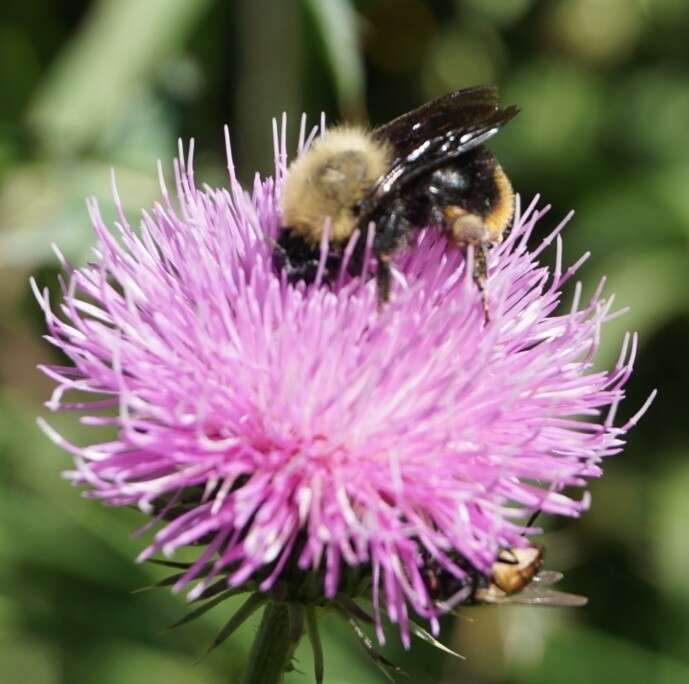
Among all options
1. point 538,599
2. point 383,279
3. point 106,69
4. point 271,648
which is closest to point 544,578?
point 538,599

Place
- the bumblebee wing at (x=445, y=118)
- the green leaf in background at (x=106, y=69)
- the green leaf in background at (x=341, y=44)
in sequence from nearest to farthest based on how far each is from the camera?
the bumblebee wing at (x=445, y=118)
the green leaf in background at (x=341, y=44)
the green leaf in background at (x=106, y=69)

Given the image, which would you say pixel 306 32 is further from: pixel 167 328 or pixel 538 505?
pixel 538 505

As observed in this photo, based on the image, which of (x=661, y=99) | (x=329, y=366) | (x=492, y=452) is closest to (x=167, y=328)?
(x=329, y=366)

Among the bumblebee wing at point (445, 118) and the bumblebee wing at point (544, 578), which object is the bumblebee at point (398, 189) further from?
the bumblebee wing at point (544, 578)

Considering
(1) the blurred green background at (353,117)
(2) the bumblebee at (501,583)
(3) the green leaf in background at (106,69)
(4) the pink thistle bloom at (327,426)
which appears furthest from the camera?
(3) the green leaf in background at (106,69)

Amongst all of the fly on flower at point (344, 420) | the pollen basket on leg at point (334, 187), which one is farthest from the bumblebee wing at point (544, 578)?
the pollen basket on leg at point (334, 187)
